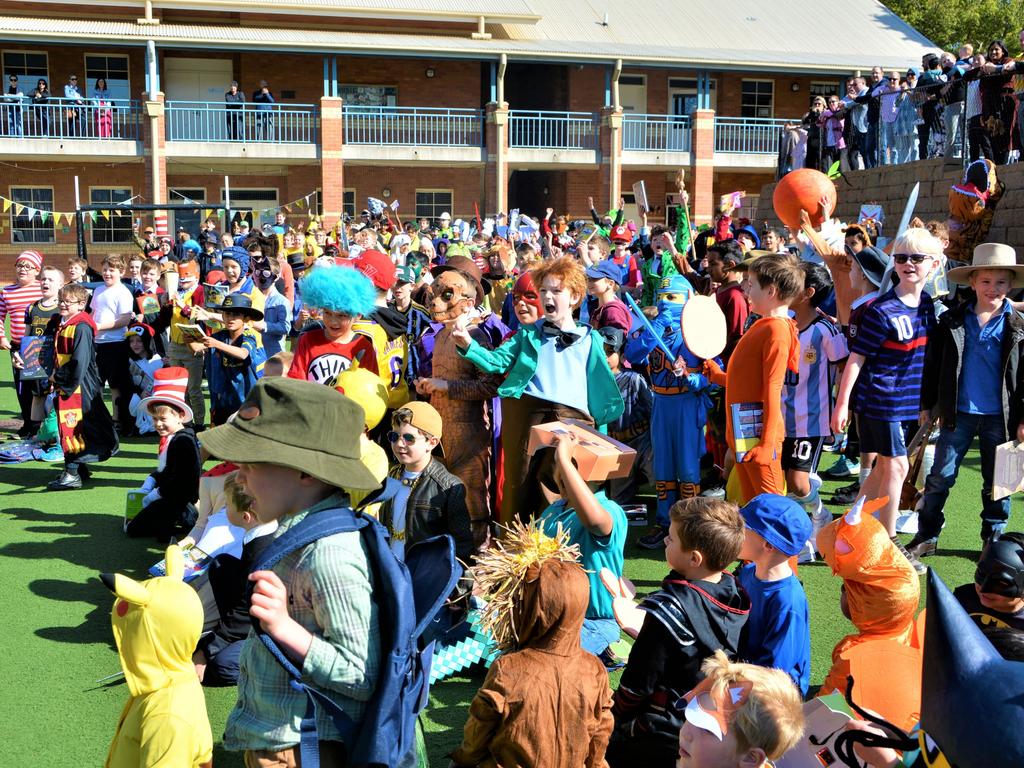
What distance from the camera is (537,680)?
3.04 m

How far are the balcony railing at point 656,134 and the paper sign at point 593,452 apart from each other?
2834 centimetres

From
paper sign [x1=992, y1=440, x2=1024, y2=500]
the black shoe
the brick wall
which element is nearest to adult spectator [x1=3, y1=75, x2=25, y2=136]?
the brick wall

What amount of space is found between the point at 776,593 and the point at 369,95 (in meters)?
30.9

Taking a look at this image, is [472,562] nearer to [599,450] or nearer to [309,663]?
[599,450]

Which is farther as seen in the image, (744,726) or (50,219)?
(50,219)

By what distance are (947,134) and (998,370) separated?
10021 mm

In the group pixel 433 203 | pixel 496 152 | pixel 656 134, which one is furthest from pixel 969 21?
pixel 433 203

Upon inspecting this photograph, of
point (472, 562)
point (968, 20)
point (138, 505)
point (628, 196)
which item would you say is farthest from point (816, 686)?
point (968, 20)

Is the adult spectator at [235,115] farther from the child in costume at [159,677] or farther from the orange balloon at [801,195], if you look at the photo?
the child in costume at [159,677]

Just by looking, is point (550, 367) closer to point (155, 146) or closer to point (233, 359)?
point (233, 359)

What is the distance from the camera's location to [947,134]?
1477 centimetres

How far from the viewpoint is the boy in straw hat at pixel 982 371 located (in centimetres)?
589

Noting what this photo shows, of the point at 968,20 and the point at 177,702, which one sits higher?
the point at 968,20

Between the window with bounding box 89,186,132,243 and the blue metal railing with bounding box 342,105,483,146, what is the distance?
6.87 m
